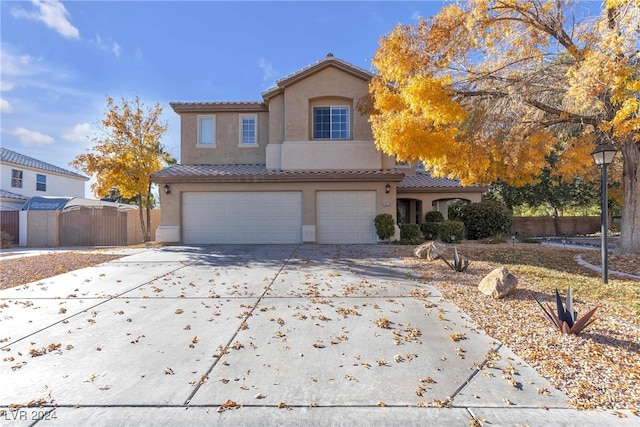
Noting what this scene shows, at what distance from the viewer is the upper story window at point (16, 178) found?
23422 millimetres

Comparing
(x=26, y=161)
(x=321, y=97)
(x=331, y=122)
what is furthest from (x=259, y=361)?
(x=26, y=161)

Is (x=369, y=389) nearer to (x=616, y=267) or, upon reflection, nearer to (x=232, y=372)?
(x=232, y=372)

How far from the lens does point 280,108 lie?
1570cm

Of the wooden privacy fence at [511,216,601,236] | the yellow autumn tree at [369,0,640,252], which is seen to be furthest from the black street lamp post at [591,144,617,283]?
the wooden privacy fence at [511,216,601,236]

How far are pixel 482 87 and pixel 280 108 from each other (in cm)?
894

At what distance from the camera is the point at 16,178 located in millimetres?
23719

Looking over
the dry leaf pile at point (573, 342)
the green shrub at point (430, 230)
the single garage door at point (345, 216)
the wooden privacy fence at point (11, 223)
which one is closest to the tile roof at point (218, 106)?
the single garage door at point (345, 216)

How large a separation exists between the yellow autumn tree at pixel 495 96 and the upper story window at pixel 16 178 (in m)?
27.3

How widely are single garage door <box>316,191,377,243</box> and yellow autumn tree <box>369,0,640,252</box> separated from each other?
14.3 feet

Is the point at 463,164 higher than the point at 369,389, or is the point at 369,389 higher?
the point at 463,164

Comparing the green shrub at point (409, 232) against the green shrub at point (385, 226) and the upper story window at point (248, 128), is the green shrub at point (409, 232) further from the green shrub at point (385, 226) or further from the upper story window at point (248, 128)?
the upper story window at point (248, 128)

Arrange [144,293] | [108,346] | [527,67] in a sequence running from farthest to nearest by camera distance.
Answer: [527,67]
[144,293]
[108,346]

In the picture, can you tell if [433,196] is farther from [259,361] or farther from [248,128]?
[259,361]

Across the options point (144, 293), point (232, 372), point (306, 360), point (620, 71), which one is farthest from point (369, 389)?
point (620, 71)
